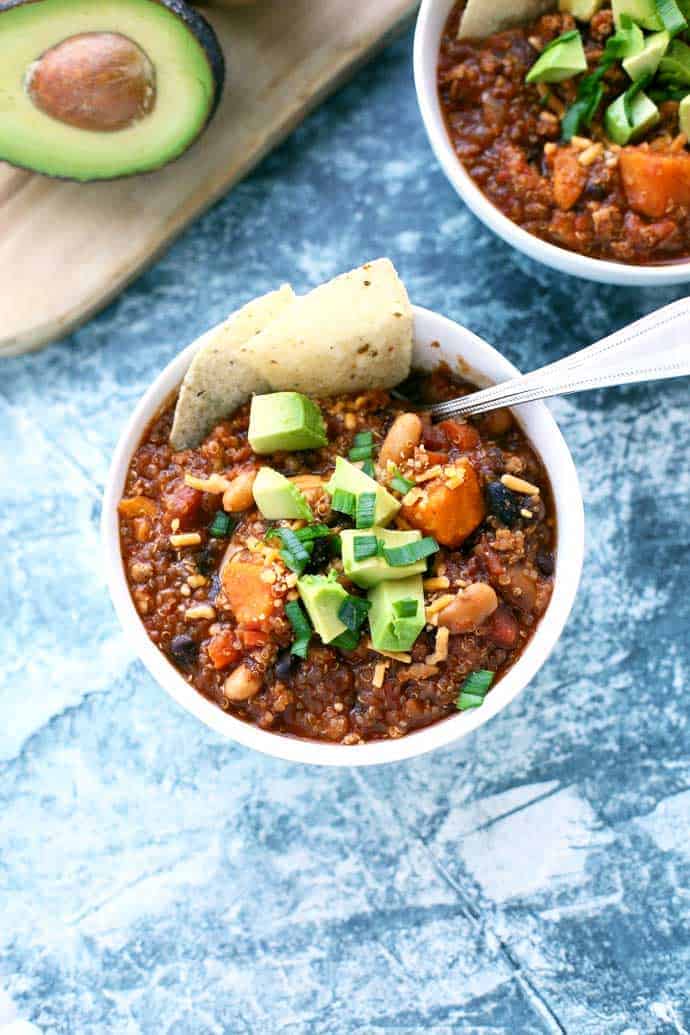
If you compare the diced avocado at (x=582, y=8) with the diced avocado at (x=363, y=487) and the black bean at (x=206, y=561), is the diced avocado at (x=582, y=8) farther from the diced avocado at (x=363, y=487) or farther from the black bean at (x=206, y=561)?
the black bean at (x=206, y=561)

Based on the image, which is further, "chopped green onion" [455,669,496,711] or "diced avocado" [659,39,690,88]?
"diced avocado" [659,39,690,88]

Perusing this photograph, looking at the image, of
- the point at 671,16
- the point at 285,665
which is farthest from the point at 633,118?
the point at 285,665

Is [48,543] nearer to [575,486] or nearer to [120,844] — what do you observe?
[120,844]

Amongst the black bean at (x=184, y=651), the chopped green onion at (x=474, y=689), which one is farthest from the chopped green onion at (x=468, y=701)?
the black bean at (x=184, y=651)

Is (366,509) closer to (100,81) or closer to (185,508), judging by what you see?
(185,508)

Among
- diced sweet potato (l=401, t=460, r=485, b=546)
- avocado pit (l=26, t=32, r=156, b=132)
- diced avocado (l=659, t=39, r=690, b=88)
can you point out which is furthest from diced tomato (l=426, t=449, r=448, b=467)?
avocado pit (l=26, t=32, r=156, b=132)

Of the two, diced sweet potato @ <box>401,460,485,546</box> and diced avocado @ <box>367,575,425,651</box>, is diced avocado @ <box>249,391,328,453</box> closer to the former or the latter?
diced sweet potato @ <box>401,460,485,546</box>

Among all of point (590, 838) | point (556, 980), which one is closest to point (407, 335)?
point (590, 838)
